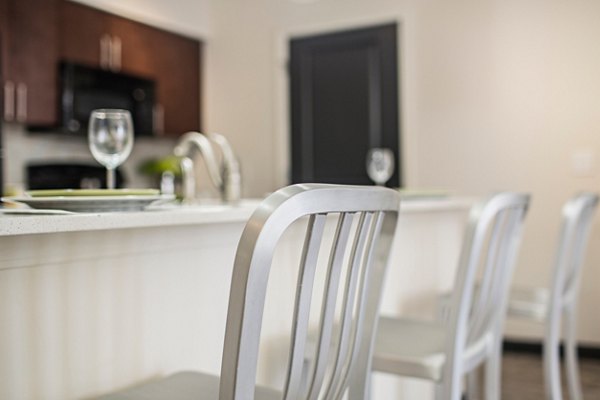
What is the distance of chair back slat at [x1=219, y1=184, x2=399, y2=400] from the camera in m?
0.75

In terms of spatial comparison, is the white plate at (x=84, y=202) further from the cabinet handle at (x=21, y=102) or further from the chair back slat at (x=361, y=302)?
the cabinet handle at (x=21, y=102)

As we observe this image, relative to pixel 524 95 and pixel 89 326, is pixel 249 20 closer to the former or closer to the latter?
pixel 524 95

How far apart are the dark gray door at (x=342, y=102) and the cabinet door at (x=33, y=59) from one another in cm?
165

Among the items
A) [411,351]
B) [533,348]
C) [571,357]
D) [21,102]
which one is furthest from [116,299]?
[533,348]

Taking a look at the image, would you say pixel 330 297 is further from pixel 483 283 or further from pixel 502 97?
pixel 502 97

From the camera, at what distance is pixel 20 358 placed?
1.05 m

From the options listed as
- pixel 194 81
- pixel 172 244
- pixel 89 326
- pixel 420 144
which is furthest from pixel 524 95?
pixel 89 326

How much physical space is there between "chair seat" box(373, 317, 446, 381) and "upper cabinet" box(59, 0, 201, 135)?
2949mm

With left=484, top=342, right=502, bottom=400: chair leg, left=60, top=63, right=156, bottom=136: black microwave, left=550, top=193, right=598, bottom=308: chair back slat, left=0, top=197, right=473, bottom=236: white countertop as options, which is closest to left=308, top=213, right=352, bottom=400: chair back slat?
left=0, top=197, right=473, bottom=236: white countertop

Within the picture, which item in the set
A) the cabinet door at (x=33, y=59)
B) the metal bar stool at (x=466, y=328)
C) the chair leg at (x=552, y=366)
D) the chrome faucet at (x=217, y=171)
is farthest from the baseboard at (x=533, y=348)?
the cabinet door at (x=33, y=59)

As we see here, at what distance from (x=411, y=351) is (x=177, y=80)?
3551 millimetres

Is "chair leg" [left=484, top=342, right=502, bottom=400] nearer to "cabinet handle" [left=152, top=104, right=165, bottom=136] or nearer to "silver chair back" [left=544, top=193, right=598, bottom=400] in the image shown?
"silver chair back" [left=544, top=193, right=598, bottom=400]

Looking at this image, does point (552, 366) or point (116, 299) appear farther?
point (552, 366)

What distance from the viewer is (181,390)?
1.16 m
